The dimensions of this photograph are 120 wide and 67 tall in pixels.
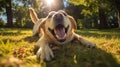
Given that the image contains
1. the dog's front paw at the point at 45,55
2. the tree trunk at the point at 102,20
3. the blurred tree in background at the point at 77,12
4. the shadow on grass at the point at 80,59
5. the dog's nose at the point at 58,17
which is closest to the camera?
the shadow on grass at the point at 80,59

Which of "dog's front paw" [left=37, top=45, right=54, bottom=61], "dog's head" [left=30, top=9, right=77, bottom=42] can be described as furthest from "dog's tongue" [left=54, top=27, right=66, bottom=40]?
"dog's front paw" [left=37, top=45, right=54, bottom=61]

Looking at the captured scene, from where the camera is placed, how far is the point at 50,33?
6707mm

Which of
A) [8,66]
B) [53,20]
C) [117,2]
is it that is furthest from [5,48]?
[117,2]

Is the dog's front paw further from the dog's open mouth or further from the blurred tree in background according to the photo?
the blurred tree in background

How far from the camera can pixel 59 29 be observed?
6.47 metres

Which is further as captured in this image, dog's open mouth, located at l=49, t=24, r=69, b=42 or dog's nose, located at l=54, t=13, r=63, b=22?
dog's open mouth, located at l=49, t=24, r=69, b=42

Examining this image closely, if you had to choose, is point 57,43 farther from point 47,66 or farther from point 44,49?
point 47,66

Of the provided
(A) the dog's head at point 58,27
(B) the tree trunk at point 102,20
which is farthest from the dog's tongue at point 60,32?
(B) the tree trunk at point 102,20

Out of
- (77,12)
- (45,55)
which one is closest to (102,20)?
(77,12)

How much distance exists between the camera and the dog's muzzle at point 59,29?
624 centimetres

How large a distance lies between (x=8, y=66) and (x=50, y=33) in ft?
12.9

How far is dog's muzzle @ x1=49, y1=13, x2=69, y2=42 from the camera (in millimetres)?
6242

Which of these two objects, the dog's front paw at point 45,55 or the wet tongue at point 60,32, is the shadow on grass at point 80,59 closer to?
the dog's front paw at point 45,55

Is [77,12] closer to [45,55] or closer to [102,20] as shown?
[102,20]
